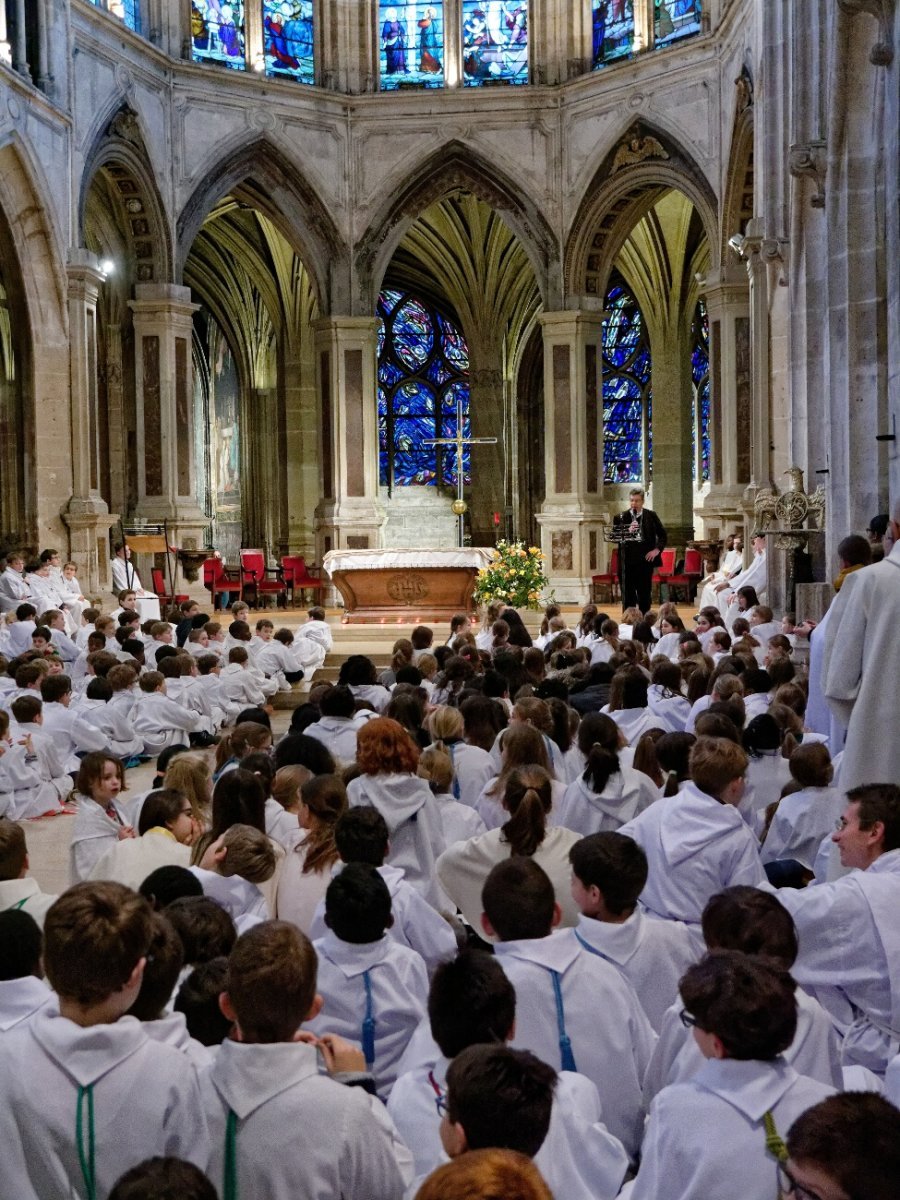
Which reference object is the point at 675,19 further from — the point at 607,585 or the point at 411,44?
the point at 607,585

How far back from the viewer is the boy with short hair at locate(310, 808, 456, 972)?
4383 millimetres

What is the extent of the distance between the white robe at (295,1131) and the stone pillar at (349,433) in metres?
20.4

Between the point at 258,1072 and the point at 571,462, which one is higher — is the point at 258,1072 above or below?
below

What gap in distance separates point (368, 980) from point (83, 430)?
1584cm

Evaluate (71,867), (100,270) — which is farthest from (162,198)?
(71,867)

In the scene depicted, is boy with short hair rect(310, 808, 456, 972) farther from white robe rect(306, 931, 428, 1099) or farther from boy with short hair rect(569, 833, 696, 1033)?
boy with short hair rect(569, 833, 696, 1033)

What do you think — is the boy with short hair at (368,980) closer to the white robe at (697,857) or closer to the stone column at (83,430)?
the white robe at (697,857)

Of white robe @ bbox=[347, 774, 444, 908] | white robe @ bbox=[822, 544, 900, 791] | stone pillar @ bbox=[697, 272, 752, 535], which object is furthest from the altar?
white robe @ bbox=[822, 544, 900, 791]

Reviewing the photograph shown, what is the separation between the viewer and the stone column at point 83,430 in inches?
727

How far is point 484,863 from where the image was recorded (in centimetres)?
486

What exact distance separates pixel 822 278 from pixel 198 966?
10947 mm

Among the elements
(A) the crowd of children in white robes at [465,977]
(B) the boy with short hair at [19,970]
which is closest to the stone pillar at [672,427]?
(A) the crowd of children in white robes at [465,977]

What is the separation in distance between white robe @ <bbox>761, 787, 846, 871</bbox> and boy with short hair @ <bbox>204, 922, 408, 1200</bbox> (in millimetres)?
2995

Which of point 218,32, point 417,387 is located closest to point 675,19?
point 218,32
